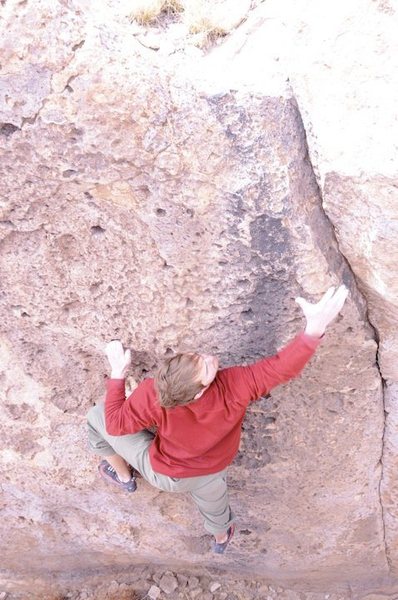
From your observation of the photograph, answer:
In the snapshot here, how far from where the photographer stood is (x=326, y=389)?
212cm

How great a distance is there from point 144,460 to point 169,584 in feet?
3.57

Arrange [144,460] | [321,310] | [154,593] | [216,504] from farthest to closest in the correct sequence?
[154,593]
[216,504]
[144,460]
[321,310]

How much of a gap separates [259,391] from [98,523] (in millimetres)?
1234

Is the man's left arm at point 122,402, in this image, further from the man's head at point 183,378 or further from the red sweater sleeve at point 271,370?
the red sweater sleeve at point 271,370

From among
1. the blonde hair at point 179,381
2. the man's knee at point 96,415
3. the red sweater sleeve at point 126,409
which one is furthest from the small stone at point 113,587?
the blonde hair at point 179,381

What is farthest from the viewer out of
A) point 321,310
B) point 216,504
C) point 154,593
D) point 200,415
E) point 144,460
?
point 154,593

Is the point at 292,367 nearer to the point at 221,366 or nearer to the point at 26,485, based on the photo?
the point at 221,366

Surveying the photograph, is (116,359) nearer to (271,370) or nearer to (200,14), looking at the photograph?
(271,370)

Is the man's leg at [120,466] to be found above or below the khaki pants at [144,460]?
below

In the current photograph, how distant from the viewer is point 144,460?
2.19 metres

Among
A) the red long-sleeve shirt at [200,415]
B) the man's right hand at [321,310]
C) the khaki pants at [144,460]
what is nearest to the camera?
the man's right hand at [321,310]

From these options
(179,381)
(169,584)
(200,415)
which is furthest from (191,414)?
(169,584)

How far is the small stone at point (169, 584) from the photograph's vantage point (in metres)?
3.01

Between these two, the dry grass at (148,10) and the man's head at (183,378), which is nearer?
the man's head at (183,378)
